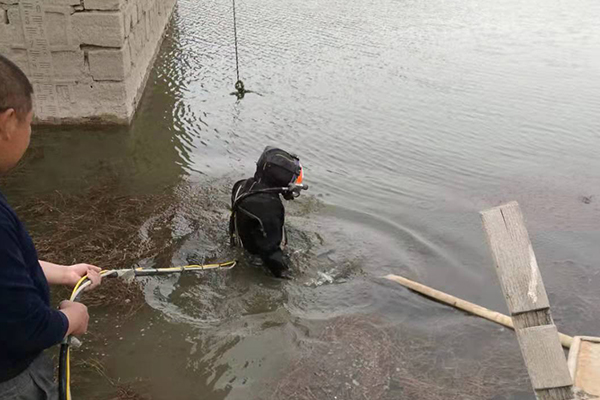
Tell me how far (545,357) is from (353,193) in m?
4.97

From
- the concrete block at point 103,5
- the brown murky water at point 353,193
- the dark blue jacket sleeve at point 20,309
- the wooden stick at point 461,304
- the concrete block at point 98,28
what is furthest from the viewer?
the concrete block at point 98,28

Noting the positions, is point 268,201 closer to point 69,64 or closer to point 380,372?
point 380,372

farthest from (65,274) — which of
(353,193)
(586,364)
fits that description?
(353,193)

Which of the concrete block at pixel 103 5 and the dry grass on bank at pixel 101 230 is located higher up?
the concrete block at pixel 103 5

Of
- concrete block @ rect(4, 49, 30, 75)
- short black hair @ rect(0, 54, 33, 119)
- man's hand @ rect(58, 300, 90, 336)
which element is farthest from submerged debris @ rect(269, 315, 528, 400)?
concrete block @ rect(4, 49, 30, 75)

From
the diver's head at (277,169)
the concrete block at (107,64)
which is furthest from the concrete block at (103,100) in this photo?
the diver's head at (277,169)

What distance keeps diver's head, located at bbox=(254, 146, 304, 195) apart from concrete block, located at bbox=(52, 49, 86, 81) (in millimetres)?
4665

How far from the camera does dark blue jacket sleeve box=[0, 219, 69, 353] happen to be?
5.83 feet

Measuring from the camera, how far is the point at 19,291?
182 cm

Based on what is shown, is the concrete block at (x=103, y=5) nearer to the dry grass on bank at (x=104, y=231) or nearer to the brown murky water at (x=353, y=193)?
the brown murky water at (x=353, y=193)

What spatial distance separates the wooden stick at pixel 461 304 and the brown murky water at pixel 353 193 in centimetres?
10

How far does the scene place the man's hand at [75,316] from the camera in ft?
7.18

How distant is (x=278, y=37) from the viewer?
1429 cm

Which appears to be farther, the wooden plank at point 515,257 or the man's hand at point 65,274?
the man's hand at point 65,274
